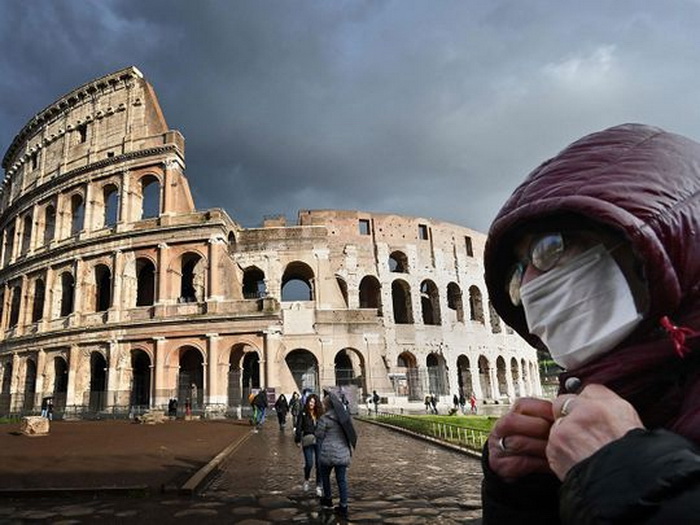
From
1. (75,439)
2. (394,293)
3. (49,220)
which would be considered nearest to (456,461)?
(75,439)

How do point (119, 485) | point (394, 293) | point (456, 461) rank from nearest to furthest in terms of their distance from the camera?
point (119, 485) < point (456, 461) < point (394, 293)

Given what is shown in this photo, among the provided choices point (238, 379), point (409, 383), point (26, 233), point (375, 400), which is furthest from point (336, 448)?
point (26, 233)

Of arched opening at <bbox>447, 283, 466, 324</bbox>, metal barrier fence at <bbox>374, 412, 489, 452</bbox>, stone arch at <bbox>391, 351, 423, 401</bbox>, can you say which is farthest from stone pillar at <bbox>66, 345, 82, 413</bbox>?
arched opening at <bbox>447, 283, 466, 324</bbox>

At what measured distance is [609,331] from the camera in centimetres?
97

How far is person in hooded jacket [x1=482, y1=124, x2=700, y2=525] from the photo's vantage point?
2.21 ft

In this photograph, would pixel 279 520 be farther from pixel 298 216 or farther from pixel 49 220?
pixel 49 220

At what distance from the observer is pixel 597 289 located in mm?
1034

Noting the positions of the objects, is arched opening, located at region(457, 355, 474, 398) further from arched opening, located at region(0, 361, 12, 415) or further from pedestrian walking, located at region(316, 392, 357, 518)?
pedestrian walking, located at region(316, 392, 357, 518)

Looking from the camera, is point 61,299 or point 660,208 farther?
point 61,299

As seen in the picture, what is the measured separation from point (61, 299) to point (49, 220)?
642 centimetres

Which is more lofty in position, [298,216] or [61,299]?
[298,216]

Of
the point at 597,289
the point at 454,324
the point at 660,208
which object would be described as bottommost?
the point at 597,289

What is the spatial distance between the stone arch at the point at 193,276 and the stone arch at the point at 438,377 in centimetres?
1426

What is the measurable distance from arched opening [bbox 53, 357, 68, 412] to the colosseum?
107 millimetres
